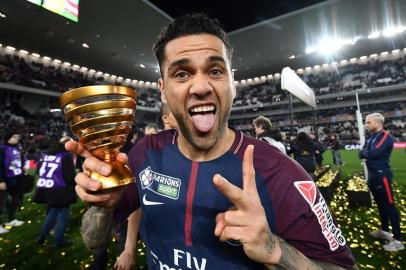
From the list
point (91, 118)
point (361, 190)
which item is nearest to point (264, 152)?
point (91, 118)

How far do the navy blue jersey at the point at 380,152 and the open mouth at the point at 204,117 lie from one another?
4.26 m

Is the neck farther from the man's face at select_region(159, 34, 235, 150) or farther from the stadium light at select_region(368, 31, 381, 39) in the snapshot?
the stadium light at select_region(368, 31, 381, 39)

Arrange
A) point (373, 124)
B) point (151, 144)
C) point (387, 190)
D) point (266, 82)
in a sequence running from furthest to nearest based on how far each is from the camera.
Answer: point (266, 82), point (373, 124), point (387, 190), point (151, 144)

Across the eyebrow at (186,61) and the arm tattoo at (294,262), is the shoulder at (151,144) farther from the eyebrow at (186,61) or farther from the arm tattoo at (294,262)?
the arm tattoo at (294,262)

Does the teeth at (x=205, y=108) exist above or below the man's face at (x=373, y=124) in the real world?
above

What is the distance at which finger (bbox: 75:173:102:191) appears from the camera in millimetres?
890

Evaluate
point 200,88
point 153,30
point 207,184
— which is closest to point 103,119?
point 200,88

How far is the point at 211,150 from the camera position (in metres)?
1.31

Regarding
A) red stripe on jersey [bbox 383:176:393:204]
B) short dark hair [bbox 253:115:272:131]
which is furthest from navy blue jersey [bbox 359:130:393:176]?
short dark hair [bbox 253:115:272:131]

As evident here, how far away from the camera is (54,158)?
14.0 feet

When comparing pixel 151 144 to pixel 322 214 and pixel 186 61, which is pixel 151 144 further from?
pixel 322 214

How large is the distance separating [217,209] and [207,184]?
0.13 meters

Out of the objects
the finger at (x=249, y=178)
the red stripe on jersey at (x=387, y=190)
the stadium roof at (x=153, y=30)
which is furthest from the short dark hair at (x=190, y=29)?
the stadium roof at (x=153, y=30)

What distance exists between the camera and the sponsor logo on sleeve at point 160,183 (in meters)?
1.29
